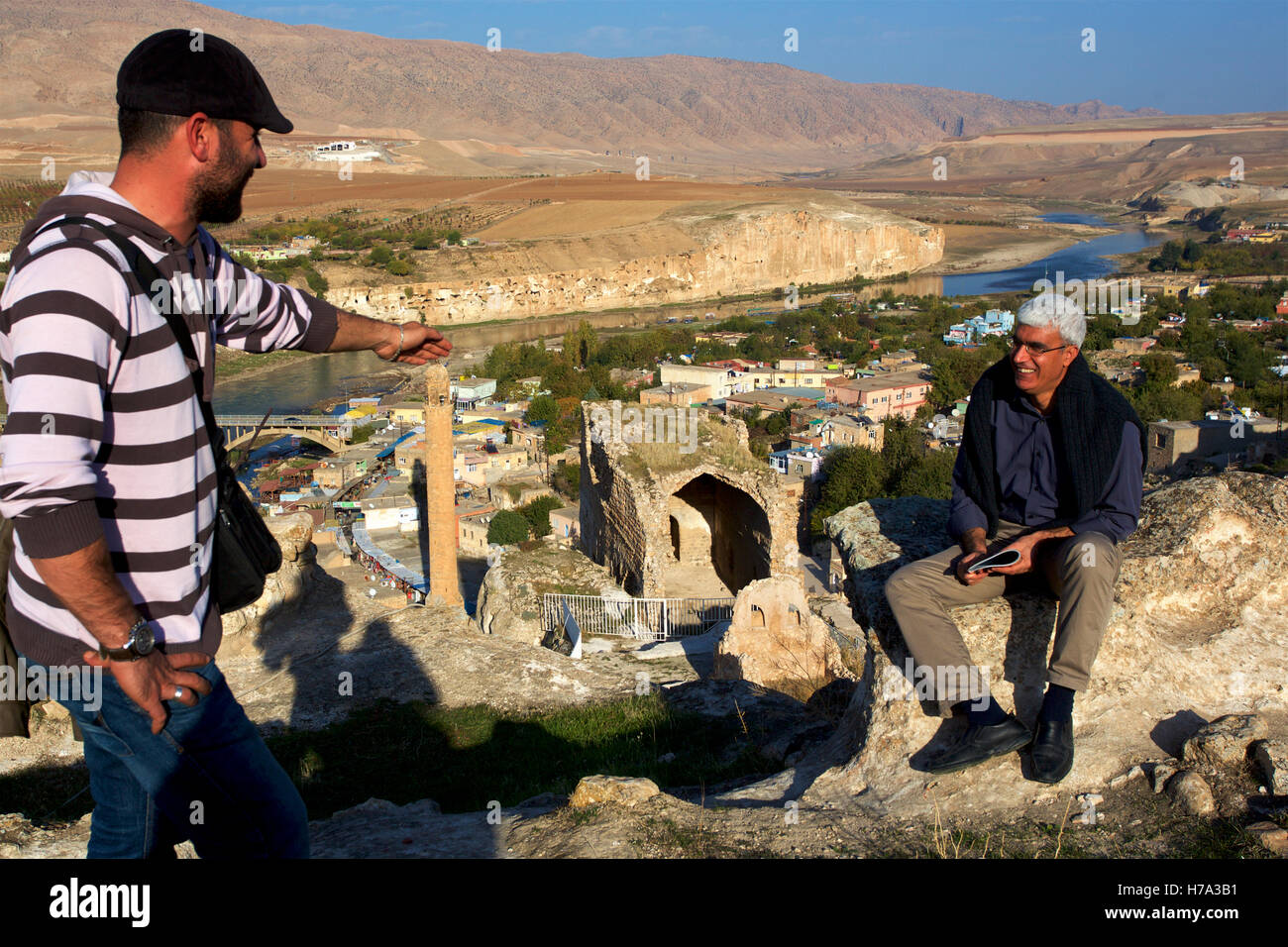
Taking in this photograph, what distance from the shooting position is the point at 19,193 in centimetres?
7688

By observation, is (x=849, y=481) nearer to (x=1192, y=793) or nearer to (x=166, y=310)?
(x=1192, y=793)

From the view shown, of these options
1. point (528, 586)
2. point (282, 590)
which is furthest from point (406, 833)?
point (528, 586)

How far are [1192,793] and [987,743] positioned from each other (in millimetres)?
608

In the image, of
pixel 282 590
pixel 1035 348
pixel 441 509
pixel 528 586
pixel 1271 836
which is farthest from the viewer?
pixel 441 509

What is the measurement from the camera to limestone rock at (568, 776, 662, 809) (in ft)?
11.8

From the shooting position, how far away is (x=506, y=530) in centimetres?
2911

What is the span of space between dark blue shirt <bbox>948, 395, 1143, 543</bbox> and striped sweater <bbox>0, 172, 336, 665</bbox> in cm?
277

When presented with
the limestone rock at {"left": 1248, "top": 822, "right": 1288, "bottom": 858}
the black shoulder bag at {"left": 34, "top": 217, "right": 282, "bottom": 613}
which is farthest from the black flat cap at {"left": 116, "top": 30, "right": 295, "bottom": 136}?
the limestone rock at {"left": 1248, "top": 822, "right": 1288, "bottom": 858}

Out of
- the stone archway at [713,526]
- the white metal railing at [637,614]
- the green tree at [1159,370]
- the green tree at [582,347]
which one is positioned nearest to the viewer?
the white metal railing at [637,614]

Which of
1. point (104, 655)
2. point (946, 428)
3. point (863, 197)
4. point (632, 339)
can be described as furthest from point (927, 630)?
point (863, 197)

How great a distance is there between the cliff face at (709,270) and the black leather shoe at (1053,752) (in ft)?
208

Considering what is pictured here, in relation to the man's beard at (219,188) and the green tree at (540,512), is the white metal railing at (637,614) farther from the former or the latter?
the green tree at (540,512)

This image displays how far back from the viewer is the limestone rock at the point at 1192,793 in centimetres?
303

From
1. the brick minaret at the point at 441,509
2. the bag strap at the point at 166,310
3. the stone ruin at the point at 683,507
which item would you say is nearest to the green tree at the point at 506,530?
the brick minaret at the point at 441,509
